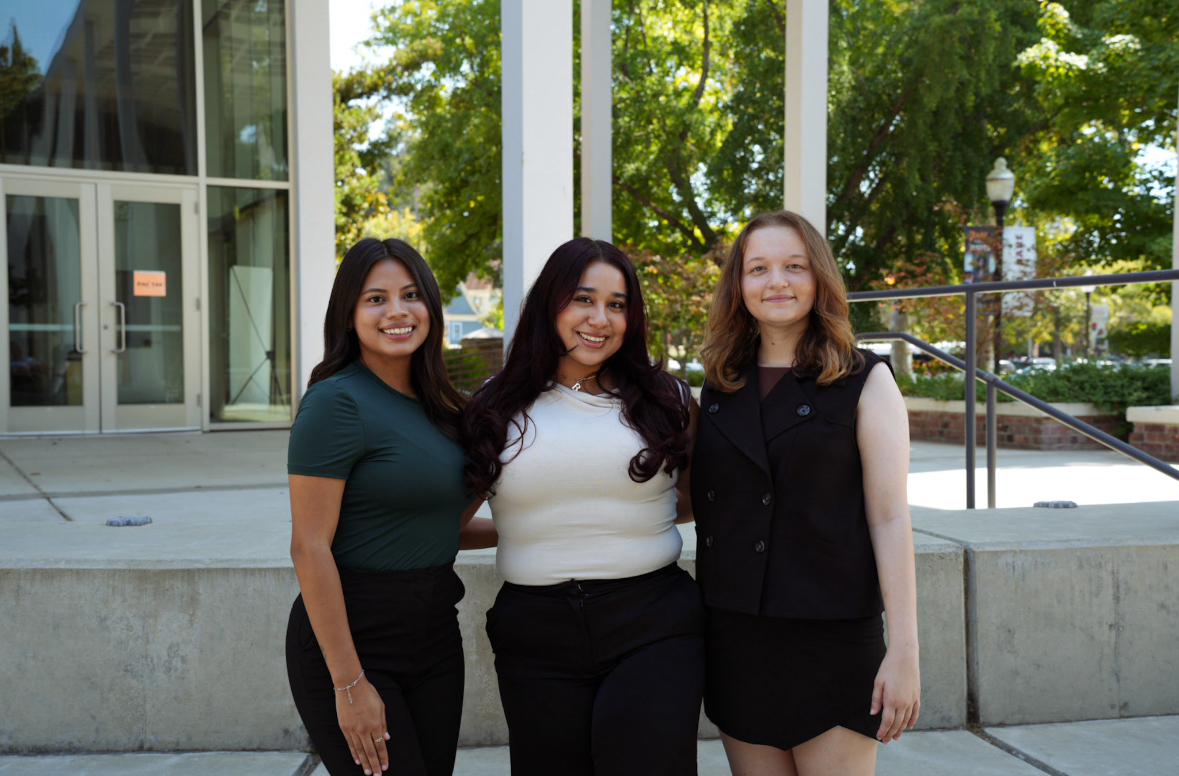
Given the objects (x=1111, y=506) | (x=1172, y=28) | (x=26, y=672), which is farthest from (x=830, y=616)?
(x=1172, y=28)

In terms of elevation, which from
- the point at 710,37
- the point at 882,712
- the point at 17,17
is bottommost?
the point at 882,712

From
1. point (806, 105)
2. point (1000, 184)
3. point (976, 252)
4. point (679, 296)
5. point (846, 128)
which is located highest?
point (846, 128)

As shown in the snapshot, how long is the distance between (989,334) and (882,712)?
41.7 feet

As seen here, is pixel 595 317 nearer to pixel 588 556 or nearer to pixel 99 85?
pixel 588 556

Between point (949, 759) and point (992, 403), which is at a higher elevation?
point (992, 403)

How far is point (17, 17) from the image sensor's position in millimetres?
9625

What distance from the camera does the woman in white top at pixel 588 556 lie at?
7.22 feet

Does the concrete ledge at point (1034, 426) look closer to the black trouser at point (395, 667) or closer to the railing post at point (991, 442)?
the railing post at point (991, 442)

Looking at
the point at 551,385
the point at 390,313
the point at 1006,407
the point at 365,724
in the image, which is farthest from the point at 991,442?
the point at 1006,407

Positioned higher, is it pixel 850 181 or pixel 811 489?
pixel 850 181

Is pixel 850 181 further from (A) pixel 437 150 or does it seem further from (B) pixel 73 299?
(B) pixel 73 299

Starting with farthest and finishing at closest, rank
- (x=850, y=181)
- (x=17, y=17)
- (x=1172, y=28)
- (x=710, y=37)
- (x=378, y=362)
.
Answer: (x=710, y=37) < (x=850, y=181) < (x=1172, y=28) < (x=17, y=17) < (x=378, y=362)

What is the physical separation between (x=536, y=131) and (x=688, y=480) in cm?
292

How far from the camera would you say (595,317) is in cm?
236
